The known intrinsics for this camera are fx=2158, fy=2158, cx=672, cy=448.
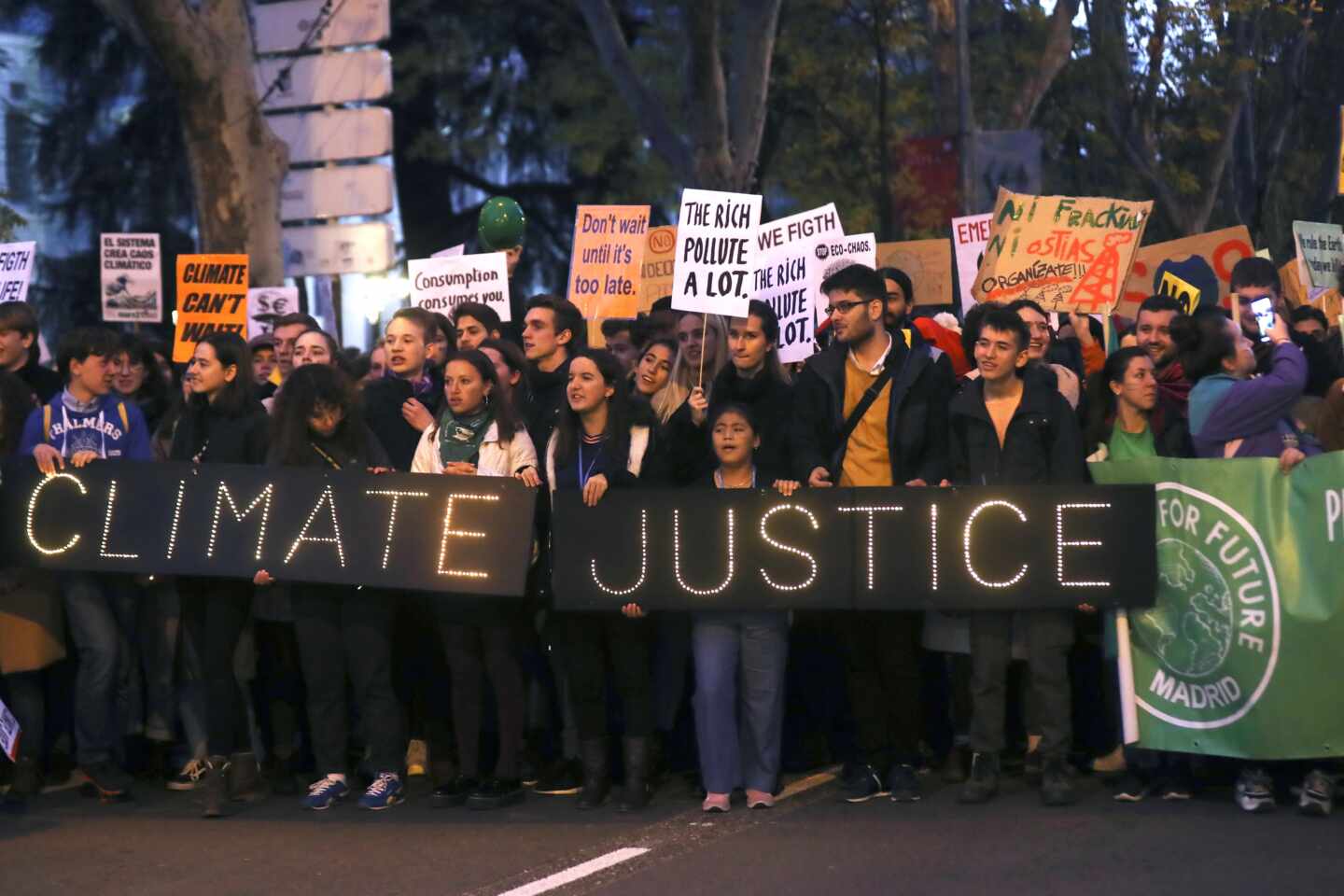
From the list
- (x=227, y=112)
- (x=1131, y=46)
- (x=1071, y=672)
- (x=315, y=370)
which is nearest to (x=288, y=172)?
(x=227, y=112)

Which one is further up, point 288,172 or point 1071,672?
point 288,172

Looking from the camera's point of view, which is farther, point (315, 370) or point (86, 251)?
point (86, 251)

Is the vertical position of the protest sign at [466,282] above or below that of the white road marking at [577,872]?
above

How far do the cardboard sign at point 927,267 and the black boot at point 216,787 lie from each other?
6.00 m

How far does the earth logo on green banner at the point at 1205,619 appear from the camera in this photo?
8.33 metres

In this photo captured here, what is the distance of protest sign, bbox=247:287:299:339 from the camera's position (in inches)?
593

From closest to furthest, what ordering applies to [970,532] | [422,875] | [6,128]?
[422,875], [970,532], [6,128]

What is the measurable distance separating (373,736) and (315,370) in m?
1.56

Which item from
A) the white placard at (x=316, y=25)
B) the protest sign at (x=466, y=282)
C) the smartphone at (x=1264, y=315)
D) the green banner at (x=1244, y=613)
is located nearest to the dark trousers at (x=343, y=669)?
the green banner at (x=1244, y=613)

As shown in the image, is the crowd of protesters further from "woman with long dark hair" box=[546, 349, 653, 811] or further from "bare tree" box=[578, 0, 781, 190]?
"bare tree" box=[578, 0, 781, 190]

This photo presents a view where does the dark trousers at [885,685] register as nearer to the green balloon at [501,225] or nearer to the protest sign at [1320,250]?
the green balloon at [501,225]

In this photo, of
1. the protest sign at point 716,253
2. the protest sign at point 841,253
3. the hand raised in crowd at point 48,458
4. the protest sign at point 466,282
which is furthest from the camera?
the protest sign at point 466,282

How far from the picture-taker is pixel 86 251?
29.0 m

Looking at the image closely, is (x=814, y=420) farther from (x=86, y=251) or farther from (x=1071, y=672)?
(x=86, y=251)
